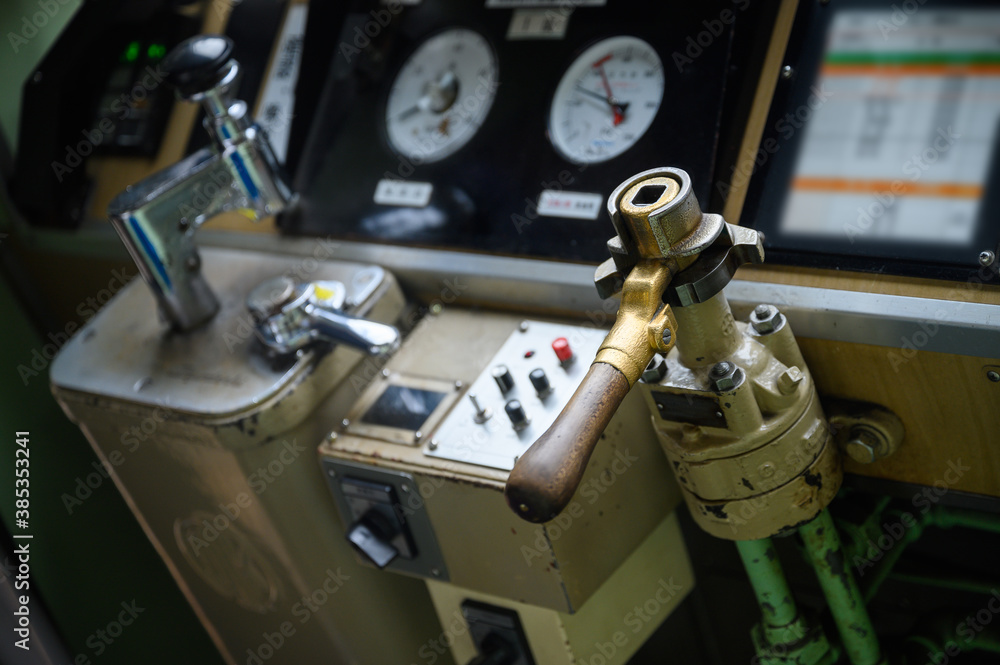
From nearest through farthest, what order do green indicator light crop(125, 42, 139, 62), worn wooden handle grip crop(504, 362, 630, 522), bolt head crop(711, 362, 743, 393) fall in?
1. worn wooden handle grip crop(504, 362, 630, 522)
2. bolt head crop(711, 362, 743, 393)
3. green indicator light crop(125, 42, 139, 62)

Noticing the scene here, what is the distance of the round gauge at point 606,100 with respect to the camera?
4.73ft

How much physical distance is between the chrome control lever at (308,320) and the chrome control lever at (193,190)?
137 millimetres

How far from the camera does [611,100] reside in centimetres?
147

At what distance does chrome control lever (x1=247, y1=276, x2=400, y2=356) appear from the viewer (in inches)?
49.8

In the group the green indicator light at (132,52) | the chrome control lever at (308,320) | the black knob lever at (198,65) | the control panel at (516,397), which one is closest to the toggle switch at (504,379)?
the control panel at (516,397)

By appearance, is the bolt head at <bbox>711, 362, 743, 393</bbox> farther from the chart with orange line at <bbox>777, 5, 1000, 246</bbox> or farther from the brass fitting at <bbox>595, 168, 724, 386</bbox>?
the chart with orange line at <bbox>777, 5, 1000, 246</bbox>

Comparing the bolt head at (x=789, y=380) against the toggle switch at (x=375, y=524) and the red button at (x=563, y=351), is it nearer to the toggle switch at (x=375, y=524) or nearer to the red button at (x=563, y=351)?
the red button at (x=563, y=351)

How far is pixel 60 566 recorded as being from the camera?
6.10 ft

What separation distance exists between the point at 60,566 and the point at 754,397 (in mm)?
1442

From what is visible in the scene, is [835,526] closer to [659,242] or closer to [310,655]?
[659,242]

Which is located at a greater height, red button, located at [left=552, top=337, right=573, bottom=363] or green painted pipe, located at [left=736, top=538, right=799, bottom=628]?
red button, located at [left=552, top=337, right=573, bottom=363]

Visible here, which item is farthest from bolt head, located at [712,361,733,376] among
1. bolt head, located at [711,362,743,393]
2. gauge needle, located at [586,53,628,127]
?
gauge needle, located at [586,53,628,127]

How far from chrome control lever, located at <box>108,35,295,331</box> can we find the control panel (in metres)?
0.51

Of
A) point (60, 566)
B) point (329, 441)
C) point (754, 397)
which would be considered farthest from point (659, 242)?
point (60, 566)
